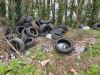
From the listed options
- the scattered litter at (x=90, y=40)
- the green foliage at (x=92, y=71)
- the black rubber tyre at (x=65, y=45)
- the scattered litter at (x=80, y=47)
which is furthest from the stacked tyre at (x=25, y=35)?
the green foliage at (x=92, y=71)

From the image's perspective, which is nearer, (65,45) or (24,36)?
(65,45)

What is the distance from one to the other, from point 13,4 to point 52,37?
2.38 m

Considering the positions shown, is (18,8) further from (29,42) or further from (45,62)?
(45,62)

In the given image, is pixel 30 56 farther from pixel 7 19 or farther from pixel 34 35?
pixel 7 19

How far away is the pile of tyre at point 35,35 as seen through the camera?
23.3 feet

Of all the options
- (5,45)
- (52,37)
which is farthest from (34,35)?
(5,45)

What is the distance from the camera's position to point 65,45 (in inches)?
288

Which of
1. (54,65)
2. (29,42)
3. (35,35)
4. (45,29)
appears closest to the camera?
(54,65)

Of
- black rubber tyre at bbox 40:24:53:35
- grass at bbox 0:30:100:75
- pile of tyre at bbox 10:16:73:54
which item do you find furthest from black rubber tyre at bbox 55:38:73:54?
black rubber tyre at bbox 40:24:53:35

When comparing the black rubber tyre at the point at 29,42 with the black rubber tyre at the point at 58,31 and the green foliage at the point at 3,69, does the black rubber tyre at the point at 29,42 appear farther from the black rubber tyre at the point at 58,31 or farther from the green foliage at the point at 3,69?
the green foliage at the point at 3,69

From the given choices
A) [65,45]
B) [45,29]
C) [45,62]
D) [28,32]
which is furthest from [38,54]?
[45,29]

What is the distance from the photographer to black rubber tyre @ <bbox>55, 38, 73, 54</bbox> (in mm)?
6953

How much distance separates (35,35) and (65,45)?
0.92 metres

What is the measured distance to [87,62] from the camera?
21.9ft
